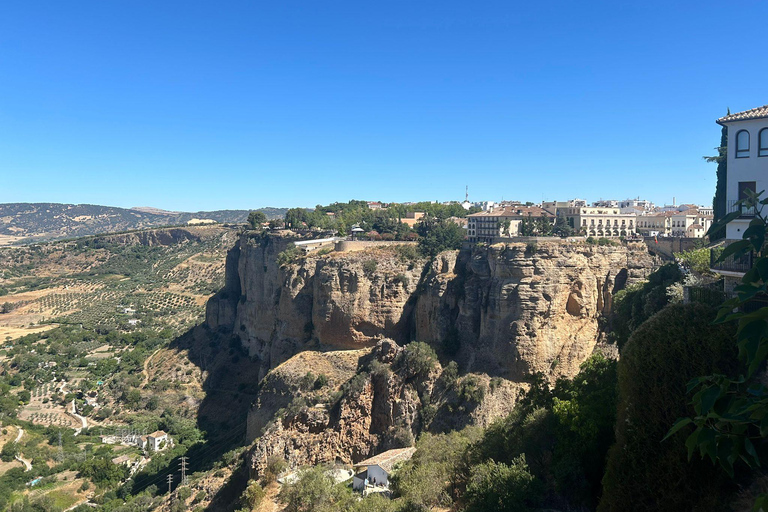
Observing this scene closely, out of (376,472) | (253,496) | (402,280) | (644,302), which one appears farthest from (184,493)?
(644,302)

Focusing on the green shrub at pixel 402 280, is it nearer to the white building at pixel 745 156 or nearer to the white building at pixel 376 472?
the white building at pixel 376 472

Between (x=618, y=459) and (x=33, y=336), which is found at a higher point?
(x=618, y=459)

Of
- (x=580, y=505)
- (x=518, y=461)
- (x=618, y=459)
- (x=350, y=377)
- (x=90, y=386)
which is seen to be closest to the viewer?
(x=618, y=459)

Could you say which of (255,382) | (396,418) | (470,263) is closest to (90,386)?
(255,382)

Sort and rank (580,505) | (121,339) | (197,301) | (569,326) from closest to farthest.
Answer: (580,505) < (569,326) < (121,339) < (197,301)

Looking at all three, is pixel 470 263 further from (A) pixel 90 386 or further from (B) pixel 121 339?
(B) pixel 121 339

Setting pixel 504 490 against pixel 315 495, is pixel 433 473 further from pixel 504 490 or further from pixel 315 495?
pixel 315 495

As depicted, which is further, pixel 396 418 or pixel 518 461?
pixel 396 418
